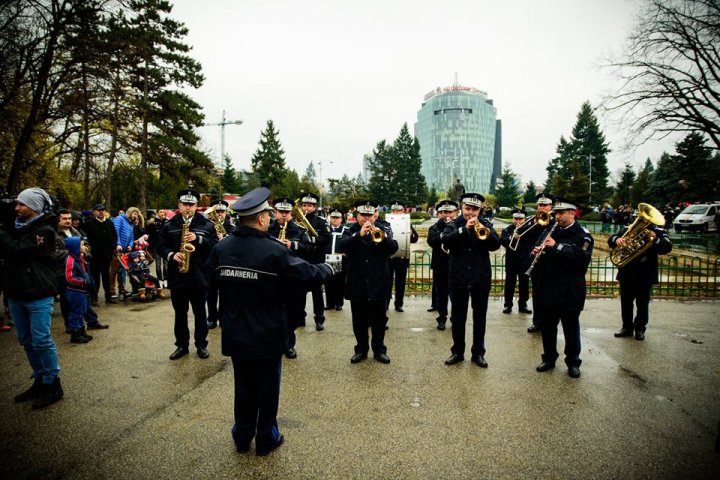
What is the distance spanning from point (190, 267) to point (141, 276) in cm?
460

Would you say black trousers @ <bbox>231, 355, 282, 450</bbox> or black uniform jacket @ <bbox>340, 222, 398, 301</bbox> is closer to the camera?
black trousers @ <bbox>231, 355, 282, 450</bbox>

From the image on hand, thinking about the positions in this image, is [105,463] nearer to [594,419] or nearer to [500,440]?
[500,440]

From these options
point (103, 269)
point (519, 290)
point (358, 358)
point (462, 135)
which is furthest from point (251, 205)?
point (462, 135)

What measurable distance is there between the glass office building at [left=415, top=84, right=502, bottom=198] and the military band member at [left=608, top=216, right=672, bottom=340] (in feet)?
437

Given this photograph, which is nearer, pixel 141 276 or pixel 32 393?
pixel 32 393

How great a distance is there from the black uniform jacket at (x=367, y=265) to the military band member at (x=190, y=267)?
7.07 ft

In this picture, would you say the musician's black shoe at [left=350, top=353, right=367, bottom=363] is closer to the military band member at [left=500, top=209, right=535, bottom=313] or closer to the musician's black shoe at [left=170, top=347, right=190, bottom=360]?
the musician's black shoe at [left=170, top=347, right=190, bottom=360]

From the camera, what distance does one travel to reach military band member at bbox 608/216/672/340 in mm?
6508

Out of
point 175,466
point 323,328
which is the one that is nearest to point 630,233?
point 323,328

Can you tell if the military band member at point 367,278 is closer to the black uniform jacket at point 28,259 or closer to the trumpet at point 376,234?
the trumpet at point 376,234

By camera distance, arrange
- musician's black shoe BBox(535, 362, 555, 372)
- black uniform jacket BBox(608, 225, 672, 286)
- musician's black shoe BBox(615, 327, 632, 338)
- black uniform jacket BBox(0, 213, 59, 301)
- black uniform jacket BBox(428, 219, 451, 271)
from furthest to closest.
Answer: black uniform jacket BBox(428, 219, 451, 271), musician's black shoe BBox(615, 327, 632, 338), black uniform jacket BBox(608, 225, 672, 286), musician's black shoe BBox(535, 362, 555, 372), black uniform jacket BBox(0, 213, 59, 301)

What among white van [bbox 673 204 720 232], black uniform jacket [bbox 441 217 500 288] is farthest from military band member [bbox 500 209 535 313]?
white van [bbox 673 204 720 232]

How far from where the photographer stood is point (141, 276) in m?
9.24

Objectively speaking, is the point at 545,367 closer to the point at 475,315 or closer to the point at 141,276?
the point at 475,315
